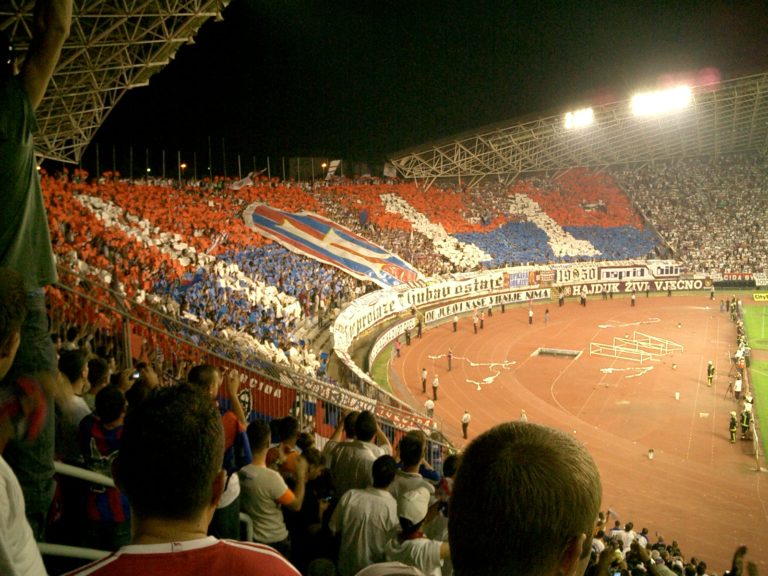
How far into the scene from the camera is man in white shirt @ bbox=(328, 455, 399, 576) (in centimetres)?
459

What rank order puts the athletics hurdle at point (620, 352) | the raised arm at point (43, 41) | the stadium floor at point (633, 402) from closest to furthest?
the raised arm at point (43, 41) < the stadium floor at point (633, 402) < the athletics hurdle at point (620, 352)

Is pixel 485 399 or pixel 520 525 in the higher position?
pixel 520 525

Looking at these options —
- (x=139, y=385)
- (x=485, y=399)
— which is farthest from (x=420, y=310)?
(x=139, y=385)

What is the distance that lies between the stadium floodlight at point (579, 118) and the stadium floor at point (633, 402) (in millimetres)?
13415

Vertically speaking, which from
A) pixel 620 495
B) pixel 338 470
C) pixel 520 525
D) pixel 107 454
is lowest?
pixel 620 495

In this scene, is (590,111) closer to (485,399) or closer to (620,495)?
(485,399)

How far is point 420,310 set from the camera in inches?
1438

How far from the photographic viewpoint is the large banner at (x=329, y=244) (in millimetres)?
33719

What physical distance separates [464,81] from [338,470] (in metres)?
42.7

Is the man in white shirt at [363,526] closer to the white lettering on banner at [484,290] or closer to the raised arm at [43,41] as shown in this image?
the raised arm at [43,41]

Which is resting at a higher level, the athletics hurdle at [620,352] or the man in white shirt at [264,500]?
the man in white shirt at [264,500]

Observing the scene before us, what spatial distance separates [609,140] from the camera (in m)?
53.3

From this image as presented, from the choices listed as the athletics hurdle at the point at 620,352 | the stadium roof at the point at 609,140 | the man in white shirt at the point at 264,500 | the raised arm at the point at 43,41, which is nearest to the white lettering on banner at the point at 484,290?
the athletics hurdle at the point at 620,352

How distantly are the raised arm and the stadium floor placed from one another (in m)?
15.7
